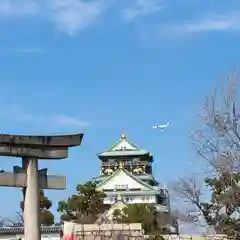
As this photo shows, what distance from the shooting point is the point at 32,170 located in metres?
14.7

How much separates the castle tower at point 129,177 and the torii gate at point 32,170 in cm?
4414

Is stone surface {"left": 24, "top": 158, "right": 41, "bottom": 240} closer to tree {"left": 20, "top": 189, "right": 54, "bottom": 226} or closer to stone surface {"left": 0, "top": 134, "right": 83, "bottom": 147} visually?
stone surface {"left": 0, "top": 134, "right": 83, "bottom": 147}

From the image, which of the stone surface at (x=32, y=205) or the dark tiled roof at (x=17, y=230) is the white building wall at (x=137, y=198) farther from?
the stone surface at (x=32, y=205)

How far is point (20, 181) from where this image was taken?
1459 cm

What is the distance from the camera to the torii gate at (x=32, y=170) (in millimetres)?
14484

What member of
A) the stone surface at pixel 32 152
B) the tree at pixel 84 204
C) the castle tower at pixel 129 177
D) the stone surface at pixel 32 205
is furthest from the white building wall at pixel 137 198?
the stone surface at pixel 32 205

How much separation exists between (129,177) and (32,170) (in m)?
52.0

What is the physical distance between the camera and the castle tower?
215 ft

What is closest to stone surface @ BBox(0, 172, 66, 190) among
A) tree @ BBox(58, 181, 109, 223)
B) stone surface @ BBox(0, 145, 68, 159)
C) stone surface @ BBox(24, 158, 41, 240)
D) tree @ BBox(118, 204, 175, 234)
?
stone surface @ BBox(24, 158, 41, 240)

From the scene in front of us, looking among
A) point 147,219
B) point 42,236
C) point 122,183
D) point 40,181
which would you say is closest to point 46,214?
point 42,236

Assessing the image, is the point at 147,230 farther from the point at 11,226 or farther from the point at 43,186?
the point at 43,186

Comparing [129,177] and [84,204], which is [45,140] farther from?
[129,177]

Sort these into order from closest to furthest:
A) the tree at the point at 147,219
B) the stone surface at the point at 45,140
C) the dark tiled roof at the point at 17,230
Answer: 1. the stone surface at the point at 45,140
2. the tree at the point at 147,219
3. the dark tiled roof at the point at 17,230

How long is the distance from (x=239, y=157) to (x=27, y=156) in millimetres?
8122
